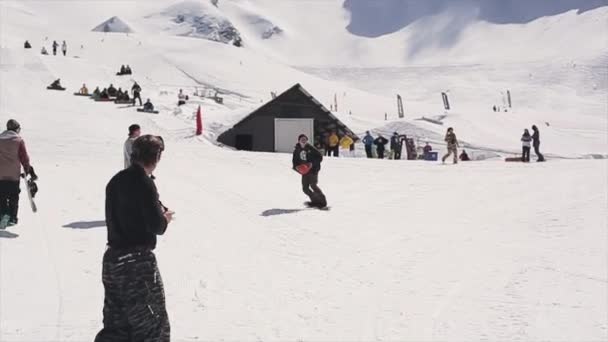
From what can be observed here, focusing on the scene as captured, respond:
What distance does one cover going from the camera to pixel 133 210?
176 inches

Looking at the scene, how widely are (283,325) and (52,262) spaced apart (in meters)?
3.59

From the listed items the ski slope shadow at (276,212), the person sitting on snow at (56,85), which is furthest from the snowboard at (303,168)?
the person sitting on snow at (56,85)

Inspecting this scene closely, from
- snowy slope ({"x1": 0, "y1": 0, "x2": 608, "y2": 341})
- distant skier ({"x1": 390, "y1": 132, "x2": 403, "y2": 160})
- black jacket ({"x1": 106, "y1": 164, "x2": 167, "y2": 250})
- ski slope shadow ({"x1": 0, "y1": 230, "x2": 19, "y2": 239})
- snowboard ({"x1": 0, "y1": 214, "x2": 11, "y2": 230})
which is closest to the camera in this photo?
black jacket ({"x1": 106, "y1": 164, "x2": 167, "y2": 250})

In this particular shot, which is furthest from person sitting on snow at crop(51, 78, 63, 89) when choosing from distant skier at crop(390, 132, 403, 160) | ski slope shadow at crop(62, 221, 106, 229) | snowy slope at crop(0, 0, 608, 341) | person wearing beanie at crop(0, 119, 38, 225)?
person wearing beanie at crop(0, 119, 38, 225)

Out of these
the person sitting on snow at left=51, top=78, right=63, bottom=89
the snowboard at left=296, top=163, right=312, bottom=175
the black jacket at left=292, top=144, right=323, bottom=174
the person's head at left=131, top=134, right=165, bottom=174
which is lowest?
the snowboard at left=296, top=163, right=312, bottom=175

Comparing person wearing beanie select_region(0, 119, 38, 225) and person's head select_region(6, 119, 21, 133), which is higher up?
person's head select_region(6, 119, 21, 133)

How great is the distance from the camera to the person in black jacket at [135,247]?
447 centimetres

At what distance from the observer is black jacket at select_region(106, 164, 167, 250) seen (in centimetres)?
446

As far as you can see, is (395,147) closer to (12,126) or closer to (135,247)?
(12,126)

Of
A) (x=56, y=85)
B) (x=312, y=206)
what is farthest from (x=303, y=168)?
(x=56, y=85)

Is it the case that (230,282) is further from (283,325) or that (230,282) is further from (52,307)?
(52,307)

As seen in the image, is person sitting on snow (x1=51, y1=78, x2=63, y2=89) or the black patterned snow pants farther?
person sitting on snow (x1=51, y1=78, x2=63, y2=89)

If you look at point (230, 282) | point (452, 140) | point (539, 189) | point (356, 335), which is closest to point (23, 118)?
point (452, 140)

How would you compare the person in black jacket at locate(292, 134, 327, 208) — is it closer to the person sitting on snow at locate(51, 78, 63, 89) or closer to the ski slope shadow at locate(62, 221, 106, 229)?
the ski slope shadow at locate(62, 221, 106, 229)
